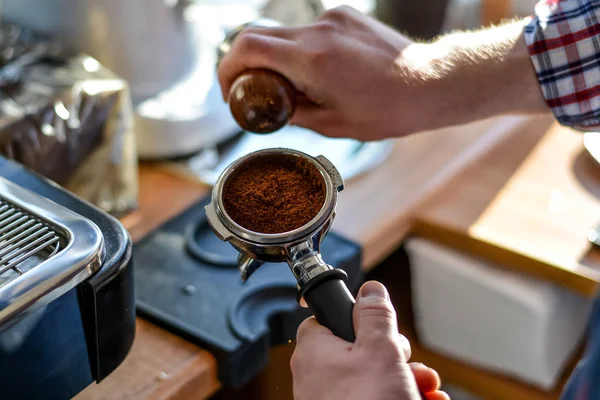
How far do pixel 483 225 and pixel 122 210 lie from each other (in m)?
0.36

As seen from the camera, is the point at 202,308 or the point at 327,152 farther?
the point at 327,152


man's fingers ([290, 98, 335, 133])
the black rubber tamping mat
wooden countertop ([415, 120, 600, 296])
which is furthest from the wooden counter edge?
man's fingers ([290, 98, 335, 133])

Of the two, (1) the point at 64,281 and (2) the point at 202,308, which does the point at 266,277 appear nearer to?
(2) the point at 202,308

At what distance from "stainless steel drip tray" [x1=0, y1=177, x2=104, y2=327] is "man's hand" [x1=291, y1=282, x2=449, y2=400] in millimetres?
139

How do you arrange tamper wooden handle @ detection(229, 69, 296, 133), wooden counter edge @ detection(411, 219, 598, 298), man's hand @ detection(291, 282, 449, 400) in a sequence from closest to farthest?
man's hand @ detection(291, 282, 449, 400) → tamper wooden handle @ detection(229, 69, 296, 133) → wooden counter edge @ detection(411, 219, 598, 298)

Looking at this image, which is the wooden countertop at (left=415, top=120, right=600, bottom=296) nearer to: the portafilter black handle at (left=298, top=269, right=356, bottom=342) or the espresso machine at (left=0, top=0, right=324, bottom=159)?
the espresso machine at (left=0, top=0, right=324, bottom=159)

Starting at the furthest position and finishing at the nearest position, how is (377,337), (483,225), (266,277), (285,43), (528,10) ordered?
(528,10) → (483,225) → (266,277) → (285,43) → (377,337)

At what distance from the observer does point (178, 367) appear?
1.73 ft

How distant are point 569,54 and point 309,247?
0.28 m

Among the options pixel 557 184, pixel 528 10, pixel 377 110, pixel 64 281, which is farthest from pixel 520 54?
pixel 528 10

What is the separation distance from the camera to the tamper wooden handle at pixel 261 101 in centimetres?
46

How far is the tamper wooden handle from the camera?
1.50ft

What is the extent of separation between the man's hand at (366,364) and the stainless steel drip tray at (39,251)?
14 centimetres

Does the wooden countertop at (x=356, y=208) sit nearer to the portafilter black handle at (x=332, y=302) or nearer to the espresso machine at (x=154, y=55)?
the espresso machine at (x=154, y=55)
